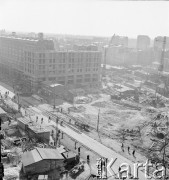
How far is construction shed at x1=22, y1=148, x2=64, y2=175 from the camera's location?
19.4 metres

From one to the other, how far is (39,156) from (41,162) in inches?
24.0

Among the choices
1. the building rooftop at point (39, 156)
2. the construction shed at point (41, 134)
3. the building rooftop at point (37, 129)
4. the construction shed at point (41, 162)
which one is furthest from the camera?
the building rooftop at point (37, 129)

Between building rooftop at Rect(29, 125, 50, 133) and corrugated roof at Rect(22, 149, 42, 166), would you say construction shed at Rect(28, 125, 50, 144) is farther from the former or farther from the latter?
corrugated roof at Rect(22, 149, 42, 166)

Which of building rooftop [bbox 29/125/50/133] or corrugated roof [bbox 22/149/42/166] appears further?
building rooftop [bbox 29/125/50/133]

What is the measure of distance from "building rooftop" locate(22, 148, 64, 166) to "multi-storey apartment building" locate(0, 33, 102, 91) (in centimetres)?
2799

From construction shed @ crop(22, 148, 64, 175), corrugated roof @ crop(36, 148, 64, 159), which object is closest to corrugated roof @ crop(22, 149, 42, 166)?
construction shed @ crop(22, 148, 64, 175)

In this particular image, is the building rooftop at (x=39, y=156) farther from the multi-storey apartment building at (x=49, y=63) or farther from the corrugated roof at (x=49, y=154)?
the multi-storey apartment building at (x=49, y=63)

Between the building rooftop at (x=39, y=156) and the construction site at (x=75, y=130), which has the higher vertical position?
the building rooftop at (x=39, y=156)

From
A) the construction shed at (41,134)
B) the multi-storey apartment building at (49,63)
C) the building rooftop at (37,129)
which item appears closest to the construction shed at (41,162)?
the construction shed at (41,134)

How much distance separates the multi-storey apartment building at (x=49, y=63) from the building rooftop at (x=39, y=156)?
91.8 ft

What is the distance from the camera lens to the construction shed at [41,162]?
63.8ft

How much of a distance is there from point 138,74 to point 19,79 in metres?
33.5

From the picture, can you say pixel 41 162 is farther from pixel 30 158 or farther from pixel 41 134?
pixel 41 134

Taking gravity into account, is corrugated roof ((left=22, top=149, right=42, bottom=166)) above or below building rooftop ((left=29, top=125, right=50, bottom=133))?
below
